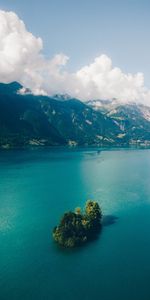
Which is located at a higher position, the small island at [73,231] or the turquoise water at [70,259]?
the small island at [73,231]

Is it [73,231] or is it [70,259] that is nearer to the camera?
[70,259]

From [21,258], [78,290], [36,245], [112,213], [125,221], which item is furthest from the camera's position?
[112,213]

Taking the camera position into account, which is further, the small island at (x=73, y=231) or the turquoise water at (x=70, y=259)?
the small island at (x=73, y=231)

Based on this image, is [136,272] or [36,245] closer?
[136,272]

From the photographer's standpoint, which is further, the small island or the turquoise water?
the small island

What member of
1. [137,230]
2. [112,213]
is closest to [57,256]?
[137,230]

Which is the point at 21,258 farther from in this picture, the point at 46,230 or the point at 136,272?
the point at 136,272

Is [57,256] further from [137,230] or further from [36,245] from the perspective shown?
[137,230]

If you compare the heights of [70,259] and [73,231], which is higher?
[73,231]

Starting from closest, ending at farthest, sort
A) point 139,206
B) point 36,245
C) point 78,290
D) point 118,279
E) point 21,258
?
point 78,290 < point 118,279 < point 21,258 < point 36,245 < point 139,206

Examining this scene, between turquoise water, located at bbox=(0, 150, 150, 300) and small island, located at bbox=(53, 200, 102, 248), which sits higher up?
small island, located at bbox=(53, 200, 102, 248)
